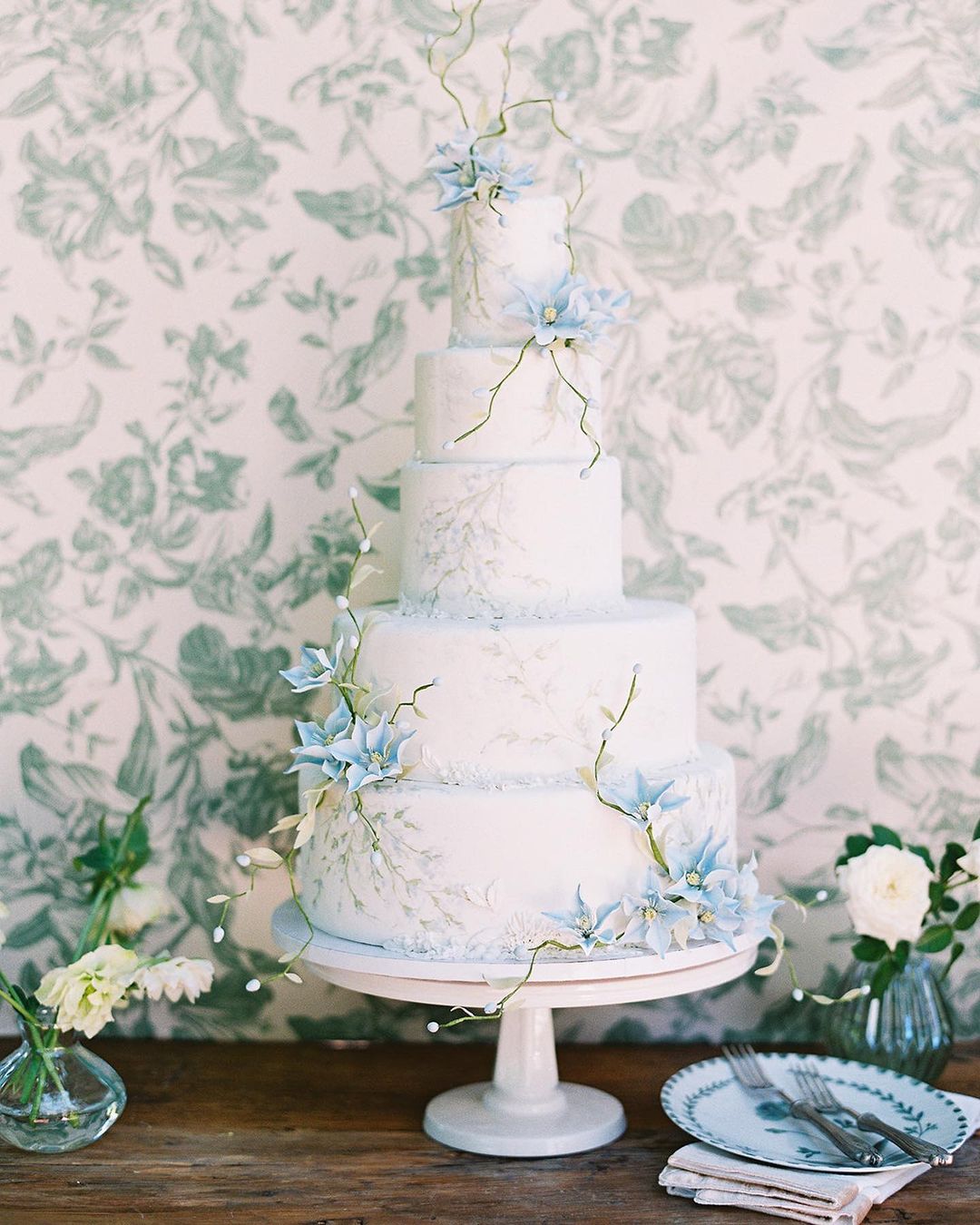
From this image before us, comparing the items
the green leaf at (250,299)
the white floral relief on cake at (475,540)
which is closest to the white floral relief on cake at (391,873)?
the white floral relief on cake at (475,540)

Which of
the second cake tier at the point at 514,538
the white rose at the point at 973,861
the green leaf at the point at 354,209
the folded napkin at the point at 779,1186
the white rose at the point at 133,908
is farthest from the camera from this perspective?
the green leaf at the point at 354,209

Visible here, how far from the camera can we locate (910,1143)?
117 centimetres

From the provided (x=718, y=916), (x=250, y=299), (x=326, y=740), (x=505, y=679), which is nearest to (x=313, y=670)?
→ (x=326, y=740)

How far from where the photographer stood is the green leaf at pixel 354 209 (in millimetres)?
1578

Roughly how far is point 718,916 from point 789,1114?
0.27 m

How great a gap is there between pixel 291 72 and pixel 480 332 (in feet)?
1.73

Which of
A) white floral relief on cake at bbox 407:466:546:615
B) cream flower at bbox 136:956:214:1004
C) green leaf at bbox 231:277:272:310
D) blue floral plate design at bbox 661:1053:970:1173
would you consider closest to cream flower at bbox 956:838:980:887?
blue floral plate design at bbox 661:1053:970:1173

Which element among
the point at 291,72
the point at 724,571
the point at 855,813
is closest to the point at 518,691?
the point at 724,571

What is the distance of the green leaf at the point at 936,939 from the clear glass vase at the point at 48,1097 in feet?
2.77

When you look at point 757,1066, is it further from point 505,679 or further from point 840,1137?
point 505,679

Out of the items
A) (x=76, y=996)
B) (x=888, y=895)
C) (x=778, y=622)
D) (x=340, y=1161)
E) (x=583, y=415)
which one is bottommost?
(x=340, y=1161)

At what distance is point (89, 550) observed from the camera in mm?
1600

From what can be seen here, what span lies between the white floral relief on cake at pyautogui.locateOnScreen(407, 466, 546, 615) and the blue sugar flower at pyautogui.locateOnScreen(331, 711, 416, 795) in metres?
0.14

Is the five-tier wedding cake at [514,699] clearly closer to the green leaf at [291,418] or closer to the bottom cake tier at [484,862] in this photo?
the bottom cake tier at [484,862]
